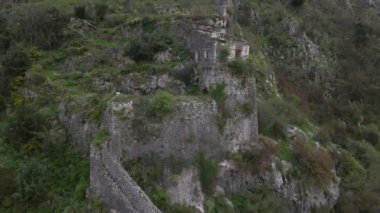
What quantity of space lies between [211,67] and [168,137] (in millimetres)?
4205

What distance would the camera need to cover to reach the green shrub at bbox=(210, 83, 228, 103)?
67.7ft

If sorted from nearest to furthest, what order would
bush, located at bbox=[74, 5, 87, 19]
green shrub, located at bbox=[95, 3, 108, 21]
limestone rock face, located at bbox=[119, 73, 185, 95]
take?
limestone rock face, located at bbox=[119, 73, 185, 95] < bush, located at bbox=[74, 5, 87, 19] < green shrub, located at bbox=[95, 3, 108, 21]

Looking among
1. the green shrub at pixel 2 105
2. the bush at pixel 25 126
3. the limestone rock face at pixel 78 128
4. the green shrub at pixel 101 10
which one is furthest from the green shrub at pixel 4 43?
the limestone rock face at pixel 78 128

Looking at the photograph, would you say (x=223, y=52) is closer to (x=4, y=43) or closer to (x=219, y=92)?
(x=219, y=92)

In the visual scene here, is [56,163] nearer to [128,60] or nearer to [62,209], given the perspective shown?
[62,209]

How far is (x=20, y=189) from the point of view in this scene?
57.3ft

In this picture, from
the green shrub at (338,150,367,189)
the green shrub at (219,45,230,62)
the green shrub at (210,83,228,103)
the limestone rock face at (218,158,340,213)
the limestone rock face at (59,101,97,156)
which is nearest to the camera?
the limestone rock face at (59,101,97,156)

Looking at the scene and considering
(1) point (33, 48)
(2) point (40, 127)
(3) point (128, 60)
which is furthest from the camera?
(1) point (33, 48)

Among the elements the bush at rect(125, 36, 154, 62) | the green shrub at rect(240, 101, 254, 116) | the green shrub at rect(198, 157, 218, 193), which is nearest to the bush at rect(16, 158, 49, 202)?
the green shrub at rect(198, 157, 218, 193)

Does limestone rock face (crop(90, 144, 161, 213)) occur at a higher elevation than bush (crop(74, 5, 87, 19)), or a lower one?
lower

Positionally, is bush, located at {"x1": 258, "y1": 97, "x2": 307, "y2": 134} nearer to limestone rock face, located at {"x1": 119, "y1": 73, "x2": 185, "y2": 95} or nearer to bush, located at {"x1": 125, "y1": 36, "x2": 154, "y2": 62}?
limestone rock face, located at {"x1": 119, "y1": 73, "x2": 185, "y2": 95}

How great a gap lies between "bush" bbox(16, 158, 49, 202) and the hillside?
42 mm

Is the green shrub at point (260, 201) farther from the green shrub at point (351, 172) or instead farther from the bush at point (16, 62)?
the bush at point (16, 62)

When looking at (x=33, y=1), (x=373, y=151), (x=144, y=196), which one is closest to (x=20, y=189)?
(x=144, y=196)
